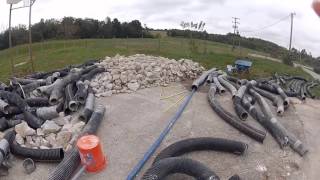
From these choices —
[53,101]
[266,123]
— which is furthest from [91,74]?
[266,123]

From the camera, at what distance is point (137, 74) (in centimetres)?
1159

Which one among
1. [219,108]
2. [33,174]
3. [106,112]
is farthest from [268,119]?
[33,174]

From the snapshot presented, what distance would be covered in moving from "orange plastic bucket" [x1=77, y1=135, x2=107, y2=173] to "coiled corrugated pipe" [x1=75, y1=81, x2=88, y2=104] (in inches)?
101

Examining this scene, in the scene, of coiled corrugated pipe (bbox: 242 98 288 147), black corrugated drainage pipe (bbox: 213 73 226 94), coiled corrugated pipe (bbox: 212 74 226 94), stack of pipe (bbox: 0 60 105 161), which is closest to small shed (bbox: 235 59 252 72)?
black corrugated drainage pipe (bbox: 213 73 226 94)

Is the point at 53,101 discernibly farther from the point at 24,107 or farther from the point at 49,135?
the point at 49,135

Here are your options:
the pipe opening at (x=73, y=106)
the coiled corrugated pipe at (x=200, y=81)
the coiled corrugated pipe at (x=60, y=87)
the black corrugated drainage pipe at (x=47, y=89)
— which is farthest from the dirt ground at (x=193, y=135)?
the black corrugated drainage pipe at (x=47, y=89)

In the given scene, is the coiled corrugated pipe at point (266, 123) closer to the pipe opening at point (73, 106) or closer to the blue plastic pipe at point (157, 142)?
the blue plastic pipe at point (157, 142)

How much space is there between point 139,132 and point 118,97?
2157 millimetres

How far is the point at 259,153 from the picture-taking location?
26.2 ft

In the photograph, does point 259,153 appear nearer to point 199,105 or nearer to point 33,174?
point 199,105

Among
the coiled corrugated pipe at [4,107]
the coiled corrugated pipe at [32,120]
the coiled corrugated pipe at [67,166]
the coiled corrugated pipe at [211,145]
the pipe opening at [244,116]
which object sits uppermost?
the coiled corrugated pipe at [4,107]

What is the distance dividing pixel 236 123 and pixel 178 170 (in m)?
2.70

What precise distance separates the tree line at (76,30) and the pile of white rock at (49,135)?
38110 millimetres

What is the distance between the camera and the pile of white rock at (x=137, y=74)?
10.8 meters
